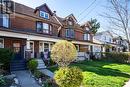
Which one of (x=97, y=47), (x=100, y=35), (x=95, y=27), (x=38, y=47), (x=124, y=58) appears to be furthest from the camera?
(x=95, y=27)

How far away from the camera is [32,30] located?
2823 cm

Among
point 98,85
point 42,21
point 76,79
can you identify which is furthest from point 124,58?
point 76,79

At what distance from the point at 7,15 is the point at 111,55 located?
74.8 feet

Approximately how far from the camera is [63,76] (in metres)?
10.9

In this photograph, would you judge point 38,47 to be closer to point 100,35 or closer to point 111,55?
point 111,55

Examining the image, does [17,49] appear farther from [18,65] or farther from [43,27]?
[43,27]

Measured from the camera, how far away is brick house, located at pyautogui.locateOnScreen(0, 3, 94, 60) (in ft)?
74.9

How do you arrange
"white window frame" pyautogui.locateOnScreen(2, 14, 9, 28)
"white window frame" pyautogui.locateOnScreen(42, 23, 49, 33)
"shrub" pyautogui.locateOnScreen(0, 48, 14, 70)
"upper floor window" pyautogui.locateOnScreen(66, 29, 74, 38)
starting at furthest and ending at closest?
"upper floor window" pyautogui.locateOnScreen(66, 29, 74, 38) → "white window frame" pyautogui.locateOnScreen(42, 23, 49, 33) → "white window frame" pyautogui.locateOnScreen(2, 14, 9, 28) → "shrub" pyautogui.locateOnScreen(0, 48, 14, 70)

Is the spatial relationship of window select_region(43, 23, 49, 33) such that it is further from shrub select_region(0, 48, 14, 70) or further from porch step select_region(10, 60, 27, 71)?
shrub select_region(0, 48, 14, 70)

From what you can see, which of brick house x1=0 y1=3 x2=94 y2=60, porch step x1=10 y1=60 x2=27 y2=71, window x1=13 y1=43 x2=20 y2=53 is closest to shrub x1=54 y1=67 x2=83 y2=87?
porch step x1=10 y1=60 x2=27 y2=71

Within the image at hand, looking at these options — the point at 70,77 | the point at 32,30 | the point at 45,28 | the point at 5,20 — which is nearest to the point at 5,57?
the point at 5,20

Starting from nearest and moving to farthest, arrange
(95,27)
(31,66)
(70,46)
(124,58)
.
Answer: (70,46), (31,66), (124,58), (95,27)

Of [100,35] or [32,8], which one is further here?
[100,35]

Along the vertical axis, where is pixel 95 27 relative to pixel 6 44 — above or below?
above
